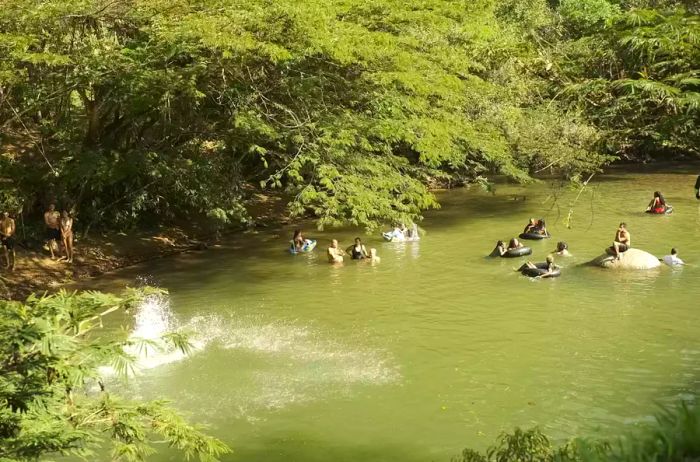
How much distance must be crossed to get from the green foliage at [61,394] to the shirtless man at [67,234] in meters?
15.0

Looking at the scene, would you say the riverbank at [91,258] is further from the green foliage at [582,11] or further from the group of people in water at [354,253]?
the green foliage at [582,11]

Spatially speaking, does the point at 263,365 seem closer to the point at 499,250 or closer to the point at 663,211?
the point at 499,250

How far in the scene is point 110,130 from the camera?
77.9 ft

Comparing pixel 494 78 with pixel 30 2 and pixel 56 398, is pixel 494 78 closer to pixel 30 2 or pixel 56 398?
pixel 30 2

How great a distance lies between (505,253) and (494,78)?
14.3 m

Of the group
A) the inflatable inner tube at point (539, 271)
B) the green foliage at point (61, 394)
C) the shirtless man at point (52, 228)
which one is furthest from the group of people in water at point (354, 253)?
the green foliage at point (61, 394)

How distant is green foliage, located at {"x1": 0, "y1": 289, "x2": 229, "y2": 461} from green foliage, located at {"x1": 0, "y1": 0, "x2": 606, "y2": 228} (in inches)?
494

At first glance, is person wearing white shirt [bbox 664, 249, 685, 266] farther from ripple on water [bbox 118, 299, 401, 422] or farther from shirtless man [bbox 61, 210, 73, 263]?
shirtless man [bbox 61, 210, 73, 263]

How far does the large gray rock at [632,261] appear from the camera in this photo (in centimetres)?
1933

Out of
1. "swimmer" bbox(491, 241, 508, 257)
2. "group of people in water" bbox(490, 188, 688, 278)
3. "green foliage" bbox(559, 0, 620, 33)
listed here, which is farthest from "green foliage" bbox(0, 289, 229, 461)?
"green foliage" bbox(559, 0, 620, 33)

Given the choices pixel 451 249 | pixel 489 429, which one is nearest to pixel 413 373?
pixel 489 429

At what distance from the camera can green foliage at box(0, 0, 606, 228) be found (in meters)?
18.7

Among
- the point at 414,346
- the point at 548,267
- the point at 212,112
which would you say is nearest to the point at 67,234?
the point at 212,112

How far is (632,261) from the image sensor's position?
764 inches
